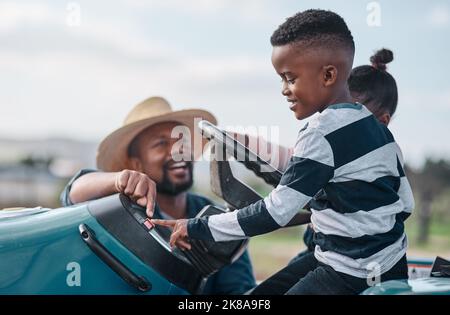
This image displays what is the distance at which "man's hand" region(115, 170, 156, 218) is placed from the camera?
2090mm

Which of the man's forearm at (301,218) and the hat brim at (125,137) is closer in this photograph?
the man's forearm at (301,218)

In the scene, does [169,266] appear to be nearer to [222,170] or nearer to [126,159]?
[222,170]

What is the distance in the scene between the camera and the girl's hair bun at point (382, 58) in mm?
2229

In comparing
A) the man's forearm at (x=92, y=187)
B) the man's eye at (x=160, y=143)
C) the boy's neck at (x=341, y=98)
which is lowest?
the man's forearm at (x=92, y=187)

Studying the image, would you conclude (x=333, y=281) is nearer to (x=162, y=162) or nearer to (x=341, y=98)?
(x=341, y=98)

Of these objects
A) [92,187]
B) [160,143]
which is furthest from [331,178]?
[160,143]

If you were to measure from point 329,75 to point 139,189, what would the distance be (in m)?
0.68

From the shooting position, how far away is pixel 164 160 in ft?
9.80

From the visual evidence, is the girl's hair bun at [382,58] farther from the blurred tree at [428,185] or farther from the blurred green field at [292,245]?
the blurred tree at [428,185]

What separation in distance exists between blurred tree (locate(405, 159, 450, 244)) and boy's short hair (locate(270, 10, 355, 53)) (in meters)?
9.70

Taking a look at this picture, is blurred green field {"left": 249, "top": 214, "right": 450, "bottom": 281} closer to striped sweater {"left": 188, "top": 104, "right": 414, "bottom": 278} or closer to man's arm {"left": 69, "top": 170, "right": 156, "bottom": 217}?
man's arm {"left": 69, "top": 170, "right": 156, "bottom": 217}

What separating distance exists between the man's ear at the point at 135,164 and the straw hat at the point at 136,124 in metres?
0.03

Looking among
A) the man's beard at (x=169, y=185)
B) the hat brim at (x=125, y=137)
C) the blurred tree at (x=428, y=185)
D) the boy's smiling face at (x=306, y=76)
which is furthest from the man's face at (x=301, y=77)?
the blurred tree at (x=428, y=185)

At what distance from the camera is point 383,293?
1.68 m
